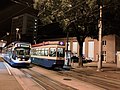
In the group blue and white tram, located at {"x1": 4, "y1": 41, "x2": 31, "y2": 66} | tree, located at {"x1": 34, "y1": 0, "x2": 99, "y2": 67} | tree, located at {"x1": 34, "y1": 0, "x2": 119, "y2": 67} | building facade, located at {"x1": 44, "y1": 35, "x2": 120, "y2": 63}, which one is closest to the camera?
blue and white tram, located at {"x1": 4, "y1": 41, "x2": 31, "y2": 66}

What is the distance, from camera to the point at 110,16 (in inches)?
1436

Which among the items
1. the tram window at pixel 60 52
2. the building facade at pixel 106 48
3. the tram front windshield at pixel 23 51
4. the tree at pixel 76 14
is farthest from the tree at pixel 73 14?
the building facade at pixel 106 48

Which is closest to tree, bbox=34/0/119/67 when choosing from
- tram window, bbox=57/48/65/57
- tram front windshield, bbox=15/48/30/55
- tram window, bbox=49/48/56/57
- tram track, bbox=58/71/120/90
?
tram window, bbox=57/48/65/57

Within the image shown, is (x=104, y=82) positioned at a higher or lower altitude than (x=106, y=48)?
lower

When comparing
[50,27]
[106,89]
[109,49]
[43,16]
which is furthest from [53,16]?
[50,27]

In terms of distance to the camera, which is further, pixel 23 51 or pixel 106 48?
pixel 106 48

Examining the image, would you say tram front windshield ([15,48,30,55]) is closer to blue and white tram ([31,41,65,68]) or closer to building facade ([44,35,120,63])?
blue and white tram ([31,41,65,68])

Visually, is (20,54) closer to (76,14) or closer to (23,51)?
(23,51)

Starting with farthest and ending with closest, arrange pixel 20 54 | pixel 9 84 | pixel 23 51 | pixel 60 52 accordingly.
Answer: pixel 23 51 < pixel 20 54 < pixel 60 52 < pixel 9 84

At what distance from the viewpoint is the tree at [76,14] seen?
3469cm

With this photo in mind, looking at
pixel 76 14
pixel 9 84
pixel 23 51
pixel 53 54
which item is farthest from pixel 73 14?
pixel 9 84

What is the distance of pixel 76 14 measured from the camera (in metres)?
35.5

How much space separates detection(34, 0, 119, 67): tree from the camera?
34.7 m

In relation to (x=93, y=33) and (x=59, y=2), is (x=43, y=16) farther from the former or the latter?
(x=93, y=33)
